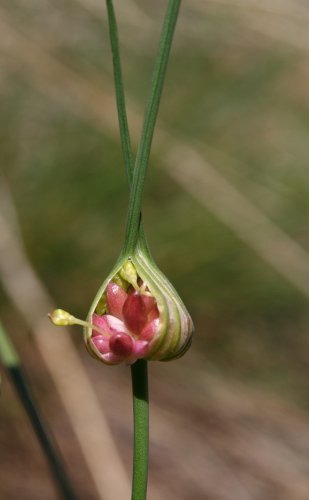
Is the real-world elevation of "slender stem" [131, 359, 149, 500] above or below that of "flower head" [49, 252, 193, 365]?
below

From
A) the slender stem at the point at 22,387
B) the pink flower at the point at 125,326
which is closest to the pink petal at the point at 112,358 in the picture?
the pink flower at the point at 125,326

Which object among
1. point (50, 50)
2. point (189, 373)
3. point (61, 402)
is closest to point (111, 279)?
point (61, 402)

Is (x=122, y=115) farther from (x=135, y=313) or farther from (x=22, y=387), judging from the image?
(x=22, y=387)

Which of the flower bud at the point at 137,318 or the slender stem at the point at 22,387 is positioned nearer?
the flower bud at the point at 137,318

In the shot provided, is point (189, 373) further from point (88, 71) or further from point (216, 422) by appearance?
point (88, 71)

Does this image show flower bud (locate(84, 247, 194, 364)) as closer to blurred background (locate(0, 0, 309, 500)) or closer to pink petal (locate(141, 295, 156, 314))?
pink petal (locate(141, 295, 156, 314))

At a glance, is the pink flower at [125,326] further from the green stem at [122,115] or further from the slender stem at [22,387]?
the slender stem at [22,387]

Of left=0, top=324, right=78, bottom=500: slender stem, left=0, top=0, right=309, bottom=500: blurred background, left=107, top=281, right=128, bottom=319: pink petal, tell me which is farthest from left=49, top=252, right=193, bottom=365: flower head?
left=0, top=0, right=309, bottom=500: blurred background

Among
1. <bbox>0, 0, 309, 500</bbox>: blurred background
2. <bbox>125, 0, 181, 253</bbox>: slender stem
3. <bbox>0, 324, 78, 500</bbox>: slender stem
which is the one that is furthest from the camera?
<bbox>0, 0, 309, 500</bbox>: blurred background

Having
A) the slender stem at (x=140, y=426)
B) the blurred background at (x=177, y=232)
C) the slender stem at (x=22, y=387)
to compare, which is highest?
the slender stem at (x=140, y=426)

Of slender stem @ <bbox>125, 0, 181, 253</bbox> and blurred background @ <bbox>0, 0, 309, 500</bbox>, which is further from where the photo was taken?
blurred background @ <bbox>0, 0, 309, 500</bbox>
